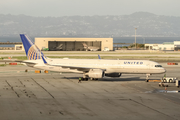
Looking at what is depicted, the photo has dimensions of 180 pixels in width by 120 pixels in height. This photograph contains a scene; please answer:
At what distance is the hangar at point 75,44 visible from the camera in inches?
5807

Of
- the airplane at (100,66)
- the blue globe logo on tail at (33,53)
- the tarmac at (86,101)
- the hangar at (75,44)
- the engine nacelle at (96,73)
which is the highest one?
the hangar at (75,44)

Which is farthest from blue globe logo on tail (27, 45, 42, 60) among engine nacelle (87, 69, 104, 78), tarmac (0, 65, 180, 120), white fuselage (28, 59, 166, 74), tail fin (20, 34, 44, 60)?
engine nacelle (87, 69, 104, 78)

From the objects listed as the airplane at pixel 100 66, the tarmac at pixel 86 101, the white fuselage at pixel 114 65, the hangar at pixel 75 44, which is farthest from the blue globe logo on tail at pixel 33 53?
the hangar at pixel 75 44

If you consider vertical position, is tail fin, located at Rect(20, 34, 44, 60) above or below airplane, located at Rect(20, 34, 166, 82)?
above

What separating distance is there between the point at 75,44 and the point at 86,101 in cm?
13670

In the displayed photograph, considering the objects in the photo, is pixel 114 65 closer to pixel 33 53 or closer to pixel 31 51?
pixel 33 53

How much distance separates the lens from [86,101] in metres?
33.1

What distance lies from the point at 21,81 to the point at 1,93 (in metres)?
11.2

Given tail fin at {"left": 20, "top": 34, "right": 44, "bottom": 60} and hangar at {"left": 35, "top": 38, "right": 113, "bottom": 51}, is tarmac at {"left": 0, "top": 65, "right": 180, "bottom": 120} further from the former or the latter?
hangar at {"left": 35, "top": 38, "right": 113, "bottom": 51}

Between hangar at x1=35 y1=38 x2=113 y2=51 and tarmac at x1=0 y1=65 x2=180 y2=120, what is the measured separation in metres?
101

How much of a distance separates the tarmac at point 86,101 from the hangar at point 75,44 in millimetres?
100768

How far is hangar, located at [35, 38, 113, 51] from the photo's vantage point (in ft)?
484

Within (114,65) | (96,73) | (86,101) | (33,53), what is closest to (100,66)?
(114,65)

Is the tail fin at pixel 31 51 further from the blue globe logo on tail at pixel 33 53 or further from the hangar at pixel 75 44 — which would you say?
the hangar at pixel 75 44
